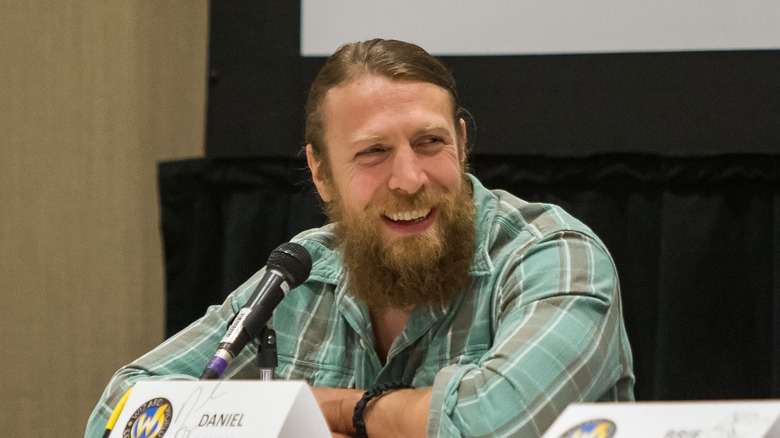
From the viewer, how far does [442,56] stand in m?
3.28

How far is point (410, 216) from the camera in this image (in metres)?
2.02

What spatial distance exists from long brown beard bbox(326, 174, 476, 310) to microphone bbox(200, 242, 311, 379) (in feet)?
1.26

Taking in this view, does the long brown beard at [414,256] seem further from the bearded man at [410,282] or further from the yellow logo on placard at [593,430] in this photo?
the yellow logo on placard at [593,430]

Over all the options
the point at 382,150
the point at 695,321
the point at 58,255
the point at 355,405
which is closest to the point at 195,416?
the point at 355,405

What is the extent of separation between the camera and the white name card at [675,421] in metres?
0.87

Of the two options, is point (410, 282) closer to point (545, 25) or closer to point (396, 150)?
point (396, 150)

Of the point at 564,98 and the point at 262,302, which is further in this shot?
the point at 564,98

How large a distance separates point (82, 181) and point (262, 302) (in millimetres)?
2329

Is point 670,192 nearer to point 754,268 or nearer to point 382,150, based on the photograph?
point 754,268

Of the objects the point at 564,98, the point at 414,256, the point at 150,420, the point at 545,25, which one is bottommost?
the point at 150,420

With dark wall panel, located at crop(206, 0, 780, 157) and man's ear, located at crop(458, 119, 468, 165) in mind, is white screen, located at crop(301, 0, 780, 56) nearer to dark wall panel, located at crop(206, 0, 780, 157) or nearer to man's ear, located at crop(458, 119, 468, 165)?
dark wall panel, located at crop(206, 0, 780, 157)

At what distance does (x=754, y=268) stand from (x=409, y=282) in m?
1.51

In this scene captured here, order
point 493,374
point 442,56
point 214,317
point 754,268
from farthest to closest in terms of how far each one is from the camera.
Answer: point 442,56 → point 754,268 → point 214,317 → point 493,374

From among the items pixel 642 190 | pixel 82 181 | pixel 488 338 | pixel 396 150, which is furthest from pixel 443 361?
pixel 82 181
